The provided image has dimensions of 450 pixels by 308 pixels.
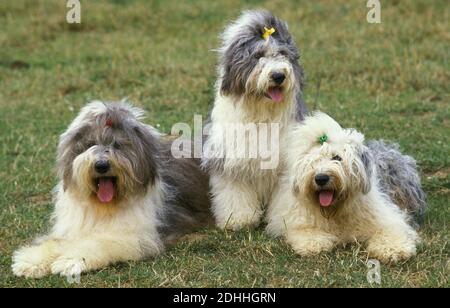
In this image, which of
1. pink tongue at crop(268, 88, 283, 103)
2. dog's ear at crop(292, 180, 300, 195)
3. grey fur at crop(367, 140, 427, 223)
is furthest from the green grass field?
pink tongue at crop(268, 88, 283, 103)

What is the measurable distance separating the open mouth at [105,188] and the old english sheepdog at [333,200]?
3.94ft

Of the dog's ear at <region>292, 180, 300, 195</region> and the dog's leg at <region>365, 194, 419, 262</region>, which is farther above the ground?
the dog's ear at <region>292, 180, 300, 195</region>

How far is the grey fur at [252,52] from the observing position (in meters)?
6.41

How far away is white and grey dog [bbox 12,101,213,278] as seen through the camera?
231 inches

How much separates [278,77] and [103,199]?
4.82ft

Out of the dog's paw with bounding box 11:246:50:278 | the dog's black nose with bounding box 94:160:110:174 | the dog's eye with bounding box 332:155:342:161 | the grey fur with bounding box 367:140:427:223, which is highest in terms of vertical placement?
the dog's eye with bounding box 332:155:342:161

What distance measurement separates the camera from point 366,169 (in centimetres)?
602

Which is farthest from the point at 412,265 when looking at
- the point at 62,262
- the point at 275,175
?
the point at 62,262

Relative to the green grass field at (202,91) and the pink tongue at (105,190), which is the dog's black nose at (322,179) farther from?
the pink tongue at (105,190)

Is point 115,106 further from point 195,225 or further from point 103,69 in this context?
point 103,69

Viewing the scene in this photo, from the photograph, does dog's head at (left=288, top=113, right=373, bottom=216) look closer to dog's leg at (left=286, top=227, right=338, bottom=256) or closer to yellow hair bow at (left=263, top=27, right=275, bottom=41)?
dog's leg at (left=286, top=227, right=338, bottom=256)

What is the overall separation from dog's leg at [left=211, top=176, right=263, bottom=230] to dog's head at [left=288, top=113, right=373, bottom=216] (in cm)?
68

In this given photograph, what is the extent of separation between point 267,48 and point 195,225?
1.45m

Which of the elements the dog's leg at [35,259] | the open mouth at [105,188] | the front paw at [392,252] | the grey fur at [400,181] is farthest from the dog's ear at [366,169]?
the dog's leg at [35,259]
